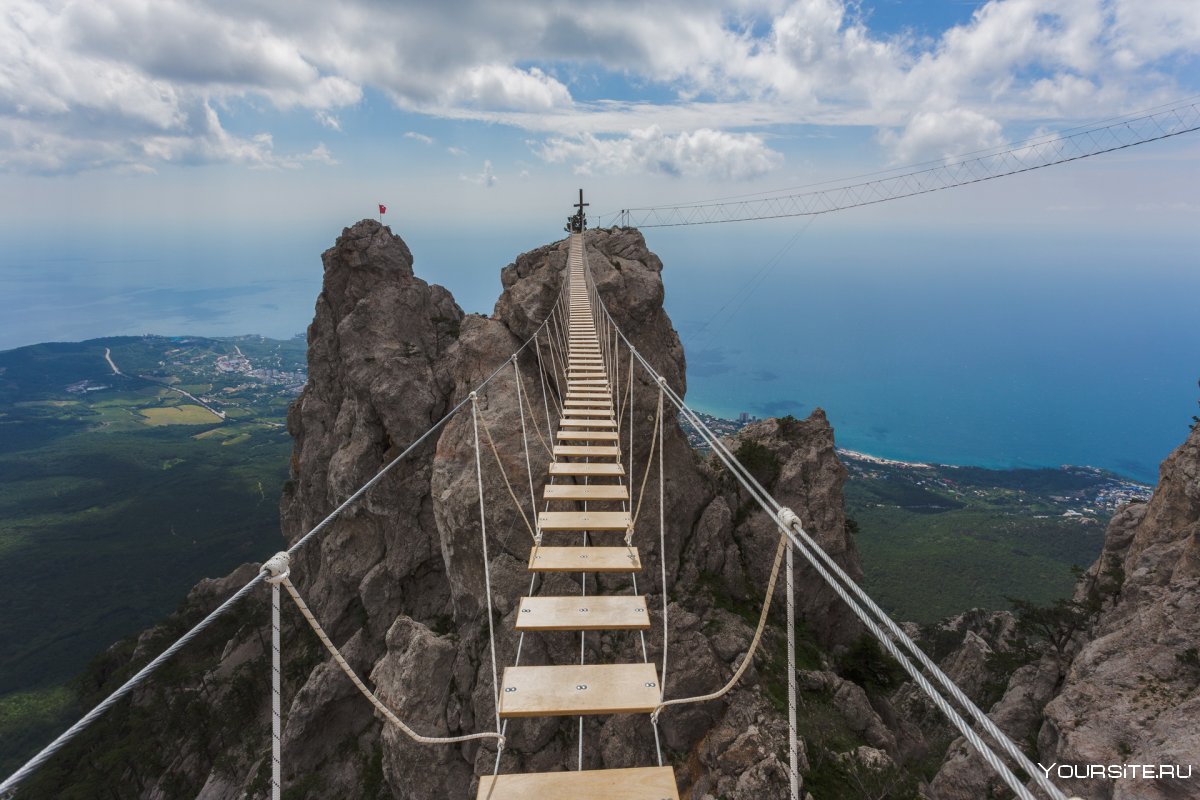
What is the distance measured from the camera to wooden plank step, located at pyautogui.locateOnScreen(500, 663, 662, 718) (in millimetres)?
4273

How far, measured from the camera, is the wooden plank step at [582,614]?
5.18 metres

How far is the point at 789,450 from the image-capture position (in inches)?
857

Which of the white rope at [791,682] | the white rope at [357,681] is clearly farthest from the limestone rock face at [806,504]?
the white rope at [357,681]

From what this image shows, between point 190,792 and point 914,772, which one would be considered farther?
point 190,792

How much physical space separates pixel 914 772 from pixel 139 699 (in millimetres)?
43785

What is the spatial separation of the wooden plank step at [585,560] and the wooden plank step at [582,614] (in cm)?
47

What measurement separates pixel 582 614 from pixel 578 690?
0.93 m

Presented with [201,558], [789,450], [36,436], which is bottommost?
[201,558]

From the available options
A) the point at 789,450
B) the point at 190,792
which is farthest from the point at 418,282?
the point at 190,792

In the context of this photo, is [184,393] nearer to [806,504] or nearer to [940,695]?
[806,504]

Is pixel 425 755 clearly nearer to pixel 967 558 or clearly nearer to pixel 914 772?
pixel 914 772

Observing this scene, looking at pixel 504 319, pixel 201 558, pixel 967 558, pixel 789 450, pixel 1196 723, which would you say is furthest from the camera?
pixel 201 558

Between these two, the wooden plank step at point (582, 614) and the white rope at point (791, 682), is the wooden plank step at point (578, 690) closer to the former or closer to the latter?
the wooden plank step at point (582, 614)

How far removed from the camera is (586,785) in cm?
381
